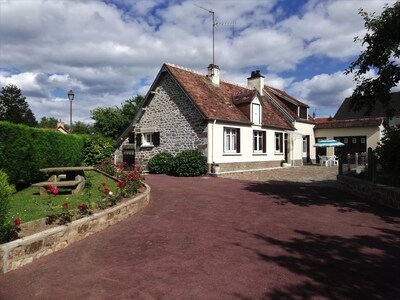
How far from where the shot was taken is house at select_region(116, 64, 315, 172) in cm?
1766

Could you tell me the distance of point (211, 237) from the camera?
616 cm

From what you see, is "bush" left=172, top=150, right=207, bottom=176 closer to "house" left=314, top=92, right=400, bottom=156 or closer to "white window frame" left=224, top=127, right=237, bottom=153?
"white window frame" left=224, top=127, right=237, bottom=153

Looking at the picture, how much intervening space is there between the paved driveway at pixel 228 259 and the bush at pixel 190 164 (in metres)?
8.13

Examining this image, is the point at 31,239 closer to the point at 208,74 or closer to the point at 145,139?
the point at 145,139

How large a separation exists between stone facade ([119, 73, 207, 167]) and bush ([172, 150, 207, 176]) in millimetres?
511

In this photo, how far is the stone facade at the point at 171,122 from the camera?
1769cm

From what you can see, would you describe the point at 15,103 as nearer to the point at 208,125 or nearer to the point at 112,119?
the point at 112,119

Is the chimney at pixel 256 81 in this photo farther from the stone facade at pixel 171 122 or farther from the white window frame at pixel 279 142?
the stone facade at pixel 171 122

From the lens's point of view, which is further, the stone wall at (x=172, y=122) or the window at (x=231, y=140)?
the window at (x=231, y=140)

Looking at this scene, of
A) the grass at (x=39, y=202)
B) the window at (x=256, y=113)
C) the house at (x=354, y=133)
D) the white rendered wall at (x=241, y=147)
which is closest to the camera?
the grass at (x=39, y=202)

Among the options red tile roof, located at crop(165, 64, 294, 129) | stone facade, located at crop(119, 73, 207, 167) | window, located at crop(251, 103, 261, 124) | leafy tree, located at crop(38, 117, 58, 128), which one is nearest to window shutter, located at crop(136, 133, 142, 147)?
stone facade, located at crop(119, 73, 207, 167)

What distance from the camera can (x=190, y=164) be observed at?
16.8 m

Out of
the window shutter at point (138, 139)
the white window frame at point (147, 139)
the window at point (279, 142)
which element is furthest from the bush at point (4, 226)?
the window at point (279, 142)

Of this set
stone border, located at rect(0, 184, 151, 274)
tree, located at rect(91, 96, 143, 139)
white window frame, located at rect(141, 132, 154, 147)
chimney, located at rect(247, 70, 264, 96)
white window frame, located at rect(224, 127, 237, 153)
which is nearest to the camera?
stone border, located at rect(0, 184, 151, 274)
